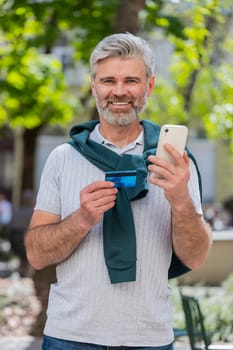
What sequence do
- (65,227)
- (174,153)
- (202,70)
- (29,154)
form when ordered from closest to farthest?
(174,153) < (65,227) < (202,70) < (29,154)

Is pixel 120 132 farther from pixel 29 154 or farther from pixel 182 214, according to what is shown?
pixel 29 154

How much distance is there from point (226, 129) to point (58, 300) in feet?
22.0

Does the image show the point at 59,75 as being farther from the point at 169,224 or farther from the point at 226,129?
the point at 169,224

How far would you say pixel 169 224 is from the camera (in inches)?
122

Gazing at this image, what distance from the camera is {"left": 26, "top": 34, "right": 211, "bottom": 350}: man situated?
2.97 meters

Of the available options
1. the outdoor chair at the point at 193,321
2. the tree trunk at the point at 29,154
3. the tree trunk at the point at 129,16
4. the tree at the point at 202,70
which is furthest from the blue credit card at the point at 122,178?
the tree trunk at the point at 29,154

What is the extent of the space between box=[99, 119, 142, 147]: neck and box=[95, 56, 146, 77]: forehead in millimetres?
174

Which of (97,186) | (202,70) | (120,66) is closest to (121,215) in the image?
(97,186)

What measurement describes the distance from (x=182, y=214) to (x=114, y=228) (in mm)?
236

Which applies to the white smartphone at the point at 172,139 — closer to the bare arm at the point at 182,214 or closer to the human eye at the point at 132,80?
the bare arm at the point at 182,214

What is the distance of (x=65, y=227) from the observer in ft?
9.73

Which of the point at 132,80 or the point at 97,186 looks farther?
the point at 132,80

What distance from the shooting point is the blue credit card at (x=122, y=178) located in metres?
2.96

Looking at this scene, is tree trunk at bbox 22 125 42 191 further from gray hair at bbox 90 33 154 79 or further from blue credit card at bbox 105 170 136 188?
blue credit card at bbox 105 170 136 188
